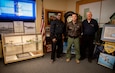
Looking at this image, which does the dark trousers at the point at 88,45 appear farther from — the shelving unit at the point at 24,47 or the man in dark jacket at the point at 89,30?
the shelving unit at the point at 24,47

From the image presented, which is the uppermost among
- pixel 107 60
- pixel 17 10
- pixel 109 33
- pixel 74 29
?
pixel 17 10

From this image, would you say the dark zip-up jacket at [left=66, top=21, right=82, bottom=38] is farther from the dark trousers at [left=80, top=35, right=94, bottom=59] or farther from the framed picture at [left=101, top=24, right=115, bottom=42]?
the framed picture at [left=101, top=24, right=115, bottom=42]

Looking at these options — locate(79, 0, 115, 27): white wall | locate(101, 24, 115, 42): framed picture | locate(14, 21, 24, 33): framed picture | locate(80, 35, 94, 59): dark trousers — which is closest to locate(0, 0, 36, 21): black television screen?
locate(14, 21, 24, 33): framed picture

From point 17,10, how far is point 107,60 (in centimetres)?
319

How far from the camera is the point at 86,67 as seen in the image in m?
2.82

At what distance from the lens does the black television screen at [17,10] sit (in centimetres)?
316

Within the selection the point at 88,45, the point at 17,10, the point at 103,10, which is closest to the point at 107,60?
the point at 88,45

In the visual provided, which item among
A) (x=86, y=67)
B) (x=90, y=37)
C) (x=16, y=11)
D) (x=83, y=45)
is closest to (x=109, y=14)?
(x=90, y=37)

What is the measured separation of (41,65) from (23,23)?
64.2 inches

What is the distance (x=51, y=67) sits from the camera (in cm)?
278

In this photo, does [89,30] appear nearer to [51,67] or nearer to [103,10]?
[103,10]

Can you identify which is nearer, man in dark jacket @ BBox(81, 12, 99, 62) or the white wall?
man in dark jacket @ BBox(81, 12, 99, 62)

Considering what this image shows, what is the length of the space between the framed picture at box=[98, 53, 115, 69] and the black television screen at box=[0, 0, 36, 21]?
2.70 metres

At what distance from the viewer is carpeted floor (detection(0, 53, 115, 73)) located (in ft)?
8.48
